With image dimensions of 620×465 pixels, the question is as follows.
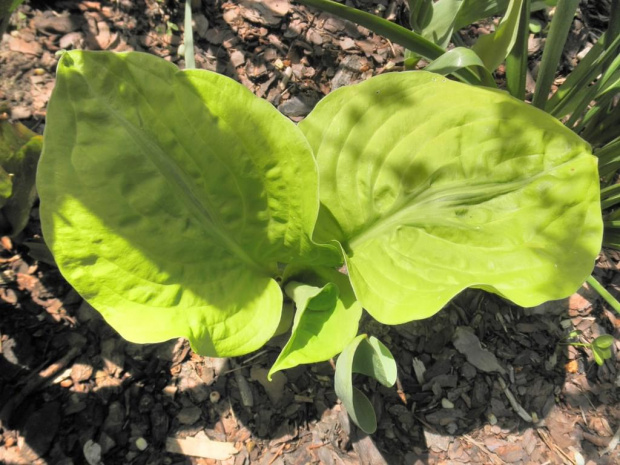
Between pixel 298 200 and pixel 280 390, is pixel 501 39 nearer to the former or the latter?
pixel 298 200

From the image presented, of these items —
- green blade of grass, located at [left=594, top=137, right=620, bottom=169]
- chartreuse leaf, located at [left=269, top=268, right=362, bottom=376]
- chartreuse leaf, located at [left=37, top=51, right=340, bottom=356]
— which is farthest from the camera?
green blade of grass, located at [left=594, top=137, right=620, bottom=169]

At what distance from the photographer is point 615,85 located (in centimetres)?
113

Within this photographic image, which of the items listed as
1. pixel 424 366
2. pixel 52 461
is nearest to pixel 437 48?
pixel 424 366

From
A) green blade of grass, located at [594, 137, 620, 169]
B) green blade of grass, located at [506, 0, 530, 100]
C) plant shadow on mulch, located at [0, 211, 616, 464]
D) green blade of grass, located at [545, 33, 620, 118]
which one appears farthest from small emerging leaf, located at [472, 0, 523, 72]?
plant shadow on mulch, located at [0, 211, 616, 464]

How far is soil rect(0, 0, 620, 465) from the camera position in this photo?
1.18 metres

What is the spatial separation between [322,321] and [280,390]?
324 mm

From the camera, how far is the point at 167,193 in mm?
904

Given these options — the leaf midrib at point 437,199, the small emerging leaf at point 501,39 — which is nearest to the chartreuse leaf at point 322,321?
the leaf midrib at point 437,199

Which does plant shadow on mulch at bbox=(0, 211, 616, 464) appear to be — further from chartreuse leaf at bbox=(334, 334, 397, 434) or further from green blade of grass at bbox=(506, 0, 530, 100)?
green blade of grass at bbox=(506, 0, 530, 100)

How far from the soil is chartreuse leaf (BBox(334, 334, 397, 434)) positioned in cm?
27

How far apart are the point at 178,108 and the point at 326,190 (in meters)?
0.35

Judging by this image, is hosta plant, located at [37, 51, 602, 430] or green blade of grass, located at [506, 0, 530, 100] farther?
green blade of grass, located at [506, 0, 530, 100]

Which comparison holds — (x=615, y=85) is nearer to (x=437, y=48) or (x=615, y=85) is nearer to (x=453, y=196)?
(x=437, y=48)

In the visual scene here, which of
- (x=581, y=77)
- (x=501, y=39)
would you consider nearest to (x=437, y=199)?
(x=501, y=39)
